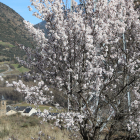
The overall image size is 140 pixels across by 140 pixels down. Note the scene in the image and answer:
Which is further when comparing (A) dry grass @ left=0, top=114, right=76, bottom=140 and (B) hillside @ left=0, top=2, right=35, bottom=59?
(B) hillside @ left=0, top=2, right=35, bottom=59

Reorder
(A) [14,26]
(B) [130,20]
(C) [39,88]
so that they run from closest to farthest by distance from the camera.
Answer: (C) [39,88], (B) [130,20], (A) [14,26]

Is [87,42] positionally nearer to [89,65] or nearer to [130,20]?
[89,65]

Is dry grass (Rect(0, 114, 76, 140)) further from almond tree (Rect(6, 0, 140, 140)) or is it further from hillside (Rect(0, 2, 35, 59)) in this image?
hillside (Rect(0, 2, 35, 59))

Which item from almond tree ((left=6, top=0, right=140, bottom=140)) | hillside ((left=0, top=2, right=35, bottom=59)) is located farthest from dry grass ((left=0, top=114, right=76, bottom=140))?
hillside ((left=0, top=2, right=35, bottom=59))

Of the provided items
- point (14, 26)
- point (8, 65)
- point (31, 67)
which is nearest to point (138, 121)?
point (31, 67)

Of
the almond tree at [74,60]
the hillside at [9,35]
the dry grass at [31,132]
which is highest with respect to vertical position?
the hillside at [9,35]

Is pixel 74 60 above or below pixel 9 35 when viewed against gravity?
below

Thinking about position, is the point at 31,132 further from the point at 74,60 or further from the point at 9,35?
the point at 9,35

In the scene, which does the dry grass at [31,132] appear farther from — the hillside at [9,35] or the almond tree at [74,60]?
the hillside at [9,35]

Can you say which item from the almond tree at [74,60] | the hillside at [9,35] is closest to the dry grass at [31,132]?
the almond tree at [74,60]

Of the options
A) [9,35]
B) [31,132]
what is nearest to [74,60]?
[31,132]

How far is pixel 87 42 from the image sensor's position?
3703 millimetres

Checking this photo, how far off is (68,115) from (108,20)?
9.02 ft

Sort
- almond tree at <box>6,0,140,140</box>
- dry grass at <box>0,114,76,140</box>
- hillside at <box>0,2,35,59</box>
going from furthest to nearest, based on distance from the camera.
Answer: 1. hillside at <box>0,2,35,59</box>
2. dry grass at <box>0,114,76,140</box>
3. almond tree at <box>6,0,140,140</box>
